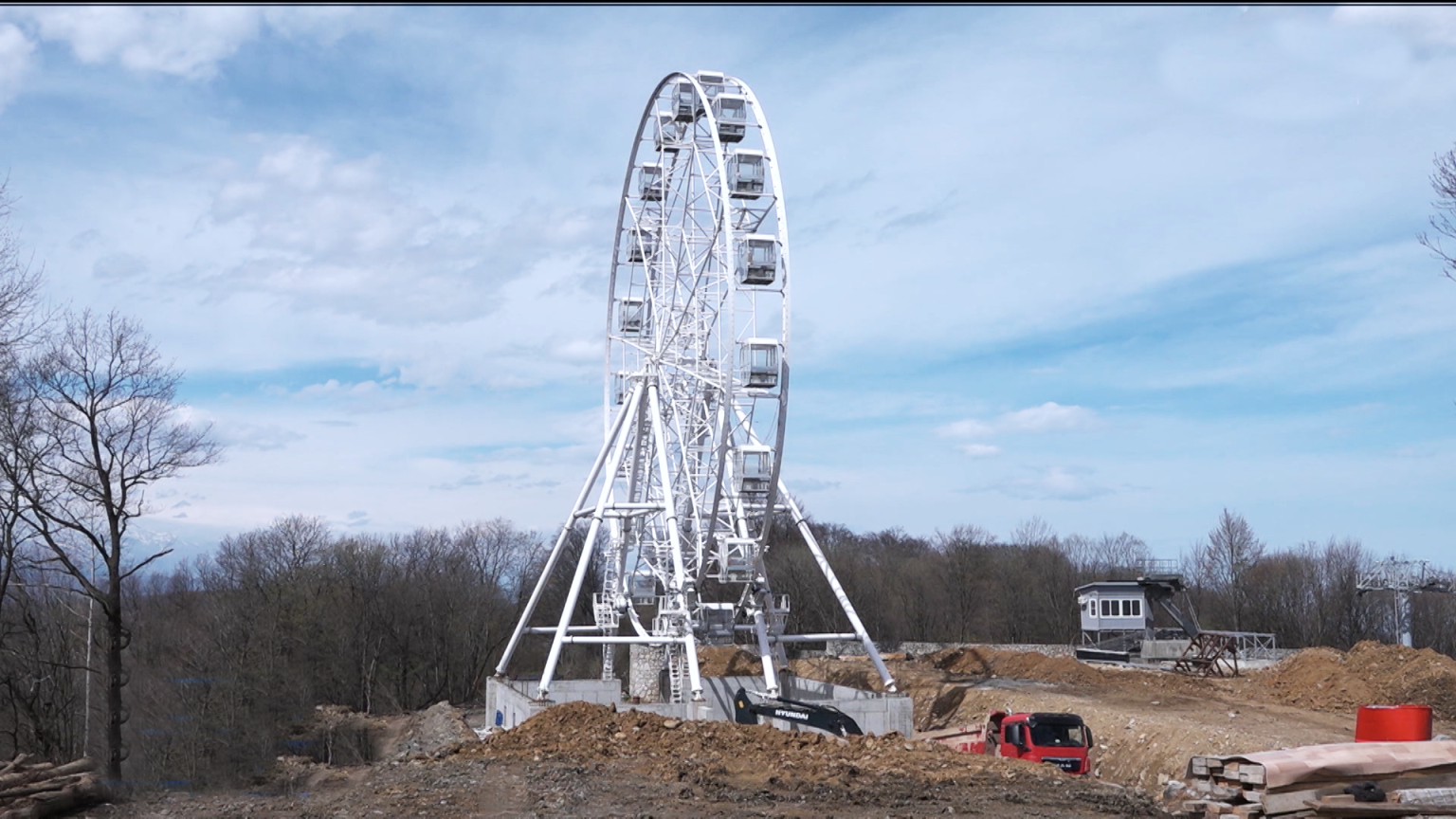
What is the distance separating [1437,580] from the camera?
53.1 m

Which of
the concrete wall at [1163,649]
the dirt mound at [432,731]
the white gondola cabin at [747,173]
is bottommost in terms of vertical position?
the dirt mound at [432,731]

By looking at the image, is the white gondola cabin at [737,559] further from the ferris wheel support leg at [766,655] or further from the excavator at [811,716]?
the excavator at [811,716]

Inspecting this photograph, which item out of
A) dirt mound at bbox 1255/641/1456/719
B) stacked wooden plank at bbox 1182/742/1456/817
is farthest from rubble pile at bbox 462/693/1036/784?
dirt mound at bbox 1255/641/1456/719

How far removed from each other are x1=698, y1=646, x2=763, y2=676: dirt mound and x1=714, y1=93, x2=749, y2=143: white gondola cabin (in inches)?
889

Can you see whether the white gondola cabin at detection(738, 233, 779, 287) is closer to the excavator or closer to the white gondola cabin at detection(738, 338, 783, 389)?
the white gondola cabin at detection(738, 338, 783, 389)

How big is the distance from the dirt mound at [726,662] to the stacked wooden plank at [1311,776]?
32584 mm

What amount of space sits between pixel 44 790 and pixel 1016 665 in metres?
36.3

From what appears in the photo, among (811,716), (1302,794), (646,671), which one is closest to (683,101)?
(811,716)

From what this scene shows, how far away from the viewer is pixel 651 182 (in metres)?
38.4

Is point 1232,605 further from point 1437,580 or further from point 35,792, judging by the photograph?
point 35,792

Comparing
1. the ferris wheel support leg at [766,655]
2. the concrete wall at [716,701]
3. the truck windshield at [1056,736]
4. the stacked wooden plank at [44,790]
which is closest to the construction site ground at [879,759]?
the stacked wooden plank at [44,790]

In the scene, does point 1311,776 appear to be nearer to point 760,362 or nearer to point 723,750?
point 723,750

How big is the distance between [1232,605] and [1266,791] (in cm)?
6587

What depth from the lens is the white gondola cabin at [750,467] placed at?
104ft
